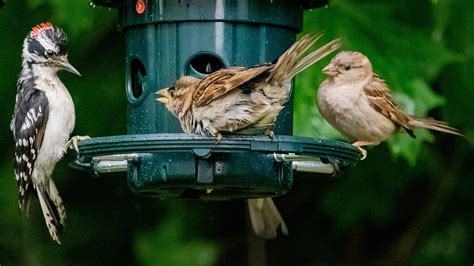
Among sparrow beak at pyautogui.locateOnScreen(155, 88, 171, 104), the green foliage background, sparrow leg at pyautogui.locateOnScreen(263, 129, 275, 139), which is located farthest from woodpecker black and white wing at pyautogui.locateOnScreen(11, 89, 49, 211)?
sparrow leg at pyautogui.locateOnScreen(263, 129, 275, 139)

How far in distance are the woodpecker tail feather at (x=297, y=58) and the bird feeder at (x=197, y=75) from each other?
0.38 metres

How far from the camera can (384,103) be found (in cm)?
882

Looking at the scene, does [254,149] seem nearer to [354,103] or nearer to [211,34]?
[211,34]

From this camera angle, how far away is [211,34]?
25.6ft

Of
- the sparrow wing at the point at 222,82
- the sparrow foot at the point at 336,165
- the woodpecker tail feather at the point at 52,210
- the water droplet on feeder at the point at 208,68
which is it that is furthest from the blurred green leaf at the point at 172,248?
the sparrow wing at the point at 222,82

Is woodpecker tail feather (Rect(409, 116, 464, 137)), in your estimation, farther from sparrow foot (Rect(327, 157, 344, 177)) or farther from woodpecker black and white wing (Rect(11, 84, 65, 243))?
woodpecker black and white wing (Rect(11, 84, 65, 243))

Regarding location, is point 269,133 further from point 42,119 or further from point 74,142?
point 42,119

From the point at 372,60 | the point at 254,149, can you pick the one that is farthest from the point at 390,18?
the point at 254,149

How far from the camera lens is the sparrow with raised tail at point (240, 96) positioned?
7.25 m

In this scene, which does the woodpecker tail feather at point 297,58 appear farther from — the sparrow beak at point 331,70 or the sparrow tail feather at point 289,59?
the sparrow beak at point 331,70

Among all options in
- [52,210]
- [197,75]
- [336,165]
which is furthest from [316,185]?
[336,165]

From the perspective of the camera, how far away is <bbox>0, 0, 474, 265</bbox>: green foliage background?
8922mm

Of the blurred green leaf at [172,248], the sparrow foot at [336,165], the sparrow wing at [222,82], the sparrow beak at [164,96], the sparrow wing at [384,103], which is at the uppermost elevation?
the sparrow wing at [222,82]

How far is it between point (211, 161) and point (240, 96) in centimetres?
35
